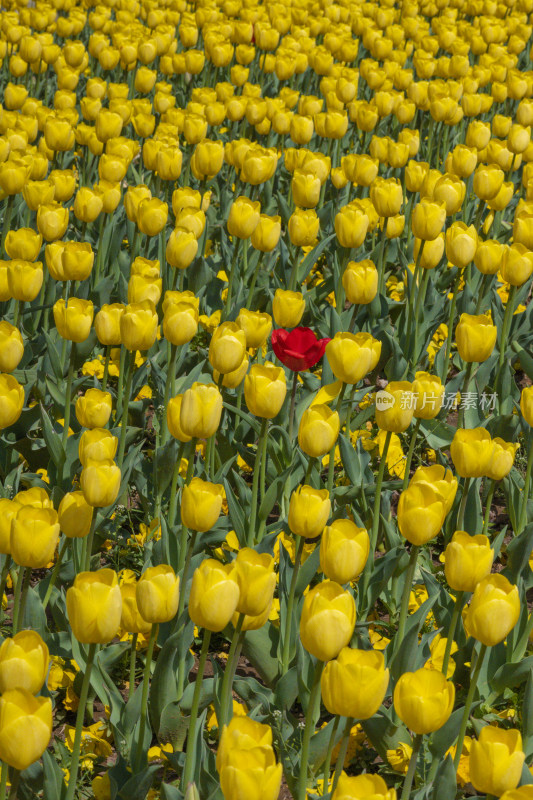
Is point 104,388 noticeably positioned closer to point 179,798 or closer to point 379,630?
point 379,630

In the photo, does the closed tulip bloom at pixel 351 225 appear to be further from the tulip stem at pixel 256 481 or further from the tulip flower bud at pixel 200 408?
the tulip flower bud at pixel 200 408

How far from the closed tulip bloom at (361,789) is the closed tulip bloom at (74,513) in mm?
932

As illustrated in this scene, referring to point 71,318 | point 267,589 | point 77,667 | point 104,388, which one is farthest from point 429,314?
point 267,589

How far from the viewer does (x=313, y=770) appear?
2.53 meters

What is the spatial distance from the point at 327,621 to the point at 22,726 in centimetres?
54

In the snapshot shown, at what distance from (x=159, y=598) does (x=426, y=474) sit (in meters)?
0.79

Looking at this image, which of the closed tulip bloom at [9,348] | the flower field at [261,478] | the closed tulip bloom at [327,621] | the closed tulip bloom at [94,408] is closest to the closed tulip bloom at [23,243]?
the flower field at [261,478]

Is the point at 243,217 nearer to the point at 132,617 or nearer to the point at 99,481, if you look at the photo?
the point at 99,481

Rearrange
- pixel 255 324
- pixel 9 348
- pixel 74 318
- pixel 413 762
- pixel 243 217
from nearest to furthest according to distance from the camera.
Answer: pixel 413 762, pixel 9 348, pixel 74 318, pixel 255 324, pixel 243 217

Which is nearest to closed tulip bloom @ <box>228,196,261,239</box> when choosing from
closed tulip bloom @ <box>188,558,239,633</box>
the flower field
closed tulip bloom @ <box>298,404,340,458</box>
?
the flower field

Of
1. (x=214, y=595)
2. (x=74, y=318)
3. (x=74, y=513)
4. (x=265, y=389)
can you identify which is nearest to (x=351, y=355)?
(x=265, y=389)

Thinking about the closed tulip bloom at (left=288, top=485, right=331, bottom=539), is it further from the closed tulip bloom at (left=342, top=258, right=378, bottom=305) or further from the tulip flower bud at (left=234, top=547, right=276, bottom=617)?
the closed tulip bloom at (left=342, top=258, right=378, bottom=305)

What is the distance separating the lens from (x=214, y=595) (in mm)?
1824

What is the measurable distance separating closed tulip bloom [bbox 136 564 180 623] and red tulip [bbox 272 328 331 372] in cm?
136
